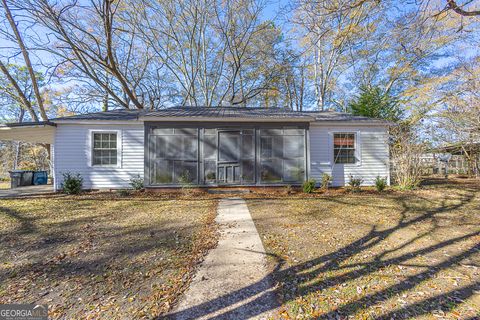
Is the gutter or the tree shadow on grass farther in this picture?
the gutter

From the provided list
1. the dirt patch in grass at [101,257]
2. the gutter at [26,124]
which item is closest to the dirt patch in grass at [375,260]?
the dirt patch in grass at [101,257]

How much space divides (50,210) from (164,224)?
150 inches

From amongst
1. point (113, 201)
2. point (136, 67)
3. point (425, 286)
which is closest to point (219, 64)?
point (136, 67)

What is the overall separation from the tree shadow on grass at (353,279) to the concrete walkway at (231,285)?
0.03 ft

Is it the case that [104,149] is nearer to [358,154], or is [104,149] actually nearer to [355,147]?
[355,147]

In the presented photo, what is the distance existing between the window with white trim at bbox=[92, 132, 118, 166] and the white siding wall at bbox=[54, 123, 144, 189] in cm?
18

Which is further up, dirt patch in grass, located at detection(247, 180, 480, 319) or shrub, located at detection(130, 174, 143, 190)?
shrub, located at detection(130, 174, 143, 190)

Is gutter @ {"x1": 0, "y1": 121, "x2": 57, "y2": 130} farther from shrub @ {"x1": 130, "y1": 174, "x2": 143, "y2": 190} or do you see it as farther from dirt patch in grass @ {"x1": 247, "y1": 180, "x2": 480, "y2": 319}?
dirt patch in grass @ {"x1": 247, "y1": 180, "x2": 480, "y2": 319}

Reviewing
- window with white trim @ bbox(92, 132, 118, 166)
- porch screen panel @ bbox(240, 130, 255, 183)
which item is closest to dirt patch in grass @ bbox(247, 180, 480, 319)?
porch screen panel @ bbox(240, 130, 255, 183)

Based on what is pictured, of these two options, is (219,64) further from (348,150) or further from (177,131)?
(348,150)

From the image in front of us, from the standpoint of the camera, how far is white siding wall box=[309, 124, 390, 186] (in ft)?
31.7

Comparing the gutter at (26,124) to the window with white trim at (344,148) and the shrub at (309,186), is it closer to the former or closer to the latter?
the shrub at (309,186)

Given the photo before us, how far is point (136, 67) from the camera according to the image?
1705cm

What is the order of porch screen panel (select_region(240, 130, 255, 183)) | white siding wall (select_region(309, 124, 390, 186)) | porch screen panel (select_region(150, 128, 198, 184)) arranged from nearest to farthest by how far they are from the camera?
1. porch screen panel (select_region(150, 128, 198, 184))
2. porch screen panel (select_region(240, 130, 255, 183))
3. white siding wall (select_region(309, 124, 390, 186))
